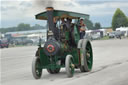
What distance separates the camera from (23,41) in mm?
61594

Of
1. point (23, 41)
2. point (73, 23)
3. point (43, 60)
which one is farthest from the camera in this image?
point (23, 41)

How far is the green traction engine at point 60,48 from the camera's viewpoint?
33.0 ft

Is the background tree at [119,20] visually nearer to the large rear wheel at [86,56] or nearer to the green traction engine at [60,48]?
the large rear wheel at [86,56]

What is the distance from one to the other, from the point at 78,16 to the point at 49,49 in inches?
70.5

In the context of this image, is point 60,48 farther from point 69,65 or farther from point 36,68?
point 36,68

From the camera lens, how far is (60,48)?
1017cm

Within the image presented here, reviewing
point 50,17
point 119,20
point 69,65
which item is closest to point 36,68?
point 69,65

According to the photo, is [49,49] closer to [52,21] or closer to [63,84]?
[52,21]

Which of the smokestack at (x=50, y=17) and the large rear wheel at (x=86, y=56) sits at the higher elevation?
the smokestack at (x=50, y=17)

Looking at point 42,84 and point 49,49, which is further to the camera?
point 49,49

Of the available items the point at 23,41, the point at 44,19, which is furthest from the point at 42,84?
the point at 23,41

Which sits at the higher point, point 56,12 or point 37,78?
point 56,12

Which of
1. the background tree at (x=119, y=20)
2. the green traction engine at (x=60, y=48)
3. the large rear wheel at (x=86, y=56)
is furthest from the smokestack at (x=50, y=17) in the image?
the background tree at (x=119, y=20)

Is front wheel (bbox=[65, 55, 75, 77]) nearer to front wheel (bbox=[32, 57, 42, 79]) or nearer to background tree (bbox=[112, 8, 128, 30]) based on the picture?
front wheel (bbox=[32, 57, 42, 79])
